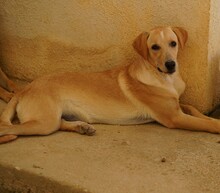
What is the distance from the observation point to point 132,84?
12.1 feet

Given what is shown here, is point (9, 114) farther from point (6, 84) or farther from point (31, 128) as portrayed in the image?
point (6, 84)

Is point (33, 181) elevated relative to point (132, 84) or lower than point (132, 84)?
lower

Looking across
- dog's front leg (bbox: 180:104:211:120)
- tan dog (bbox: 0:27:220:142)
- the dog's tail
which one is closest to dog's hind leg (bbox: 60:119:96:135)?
tan dog (bbox: 0:27:220:142)

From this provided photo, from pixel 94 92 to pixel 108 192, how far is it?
1294 millimetres

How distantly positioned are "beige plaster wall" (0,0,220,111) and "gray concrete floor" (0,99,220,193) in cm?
68

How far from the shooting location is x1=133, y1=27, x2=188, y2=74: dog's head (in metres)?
3.45

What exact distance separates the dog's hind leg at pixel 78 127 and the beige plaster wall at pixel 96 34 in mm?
834

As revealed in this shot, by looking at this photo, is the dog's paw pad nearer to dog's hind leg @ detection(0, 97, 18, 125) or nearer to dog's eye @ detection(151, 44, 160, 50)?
dog's hind leg @ detection(0, 97, 18, 125)

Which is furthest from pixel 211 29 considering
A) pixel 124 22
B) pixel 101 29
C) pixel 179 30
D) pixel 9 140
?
pixel 9 140

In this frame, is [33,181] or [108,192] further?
[33,181]

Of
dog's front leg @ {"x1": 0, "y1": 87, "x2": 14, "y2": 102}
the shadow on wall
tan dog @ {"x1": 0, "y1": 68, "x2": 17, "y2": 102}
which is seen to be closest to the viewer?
the shadow on wall

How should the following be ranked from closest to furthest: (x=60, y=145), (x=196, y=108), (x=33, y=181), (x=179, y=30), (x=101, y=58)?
(x=33, y=181) < (x=60, y=145) < (x=179, y=30) < (x=196, y=108) < (x=101, y=58)

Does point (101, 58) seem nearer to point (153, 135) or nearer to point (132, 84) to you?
point (132, 84)

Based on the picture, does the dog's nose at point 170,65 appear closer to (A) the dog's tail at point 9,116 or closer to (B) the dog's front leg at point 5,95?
(A) the dog's tail at point 9,116
